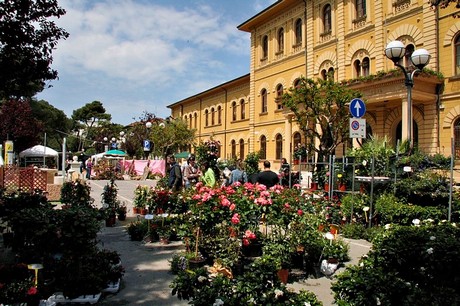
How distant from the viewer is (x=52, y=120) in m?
60.7

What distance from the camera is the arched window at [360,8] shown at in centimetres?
2294

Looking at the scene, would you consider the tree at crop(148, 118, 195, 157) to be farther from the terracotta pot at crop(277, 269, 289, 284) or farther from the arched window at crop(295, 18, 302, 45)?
the terracotta pot at crop(277, 269, 289, 284)

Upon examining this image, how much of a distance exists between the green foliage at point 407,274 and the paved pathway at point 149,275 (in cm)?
94

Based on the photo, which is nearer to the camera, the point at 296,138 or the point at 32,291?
the point at 32,291

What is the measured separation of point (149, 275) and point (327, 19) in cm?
2403

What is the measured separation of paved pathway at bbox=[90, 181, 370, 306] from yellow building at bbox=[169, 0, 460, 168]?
23.2ft

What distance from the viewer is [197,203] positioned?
6.03 m

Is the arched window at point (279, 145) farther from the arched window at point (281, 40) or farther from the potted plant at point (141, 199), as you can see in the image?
the potted plant at point (141, 199)

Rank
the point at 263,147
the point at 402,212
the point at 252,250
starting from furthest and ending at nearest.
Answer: the point at 263,147
the point at 402,212
the point at 252,250

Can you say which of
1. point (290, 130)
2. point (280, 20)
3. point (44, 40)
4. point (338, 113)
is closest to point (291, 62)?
point (280, 20)

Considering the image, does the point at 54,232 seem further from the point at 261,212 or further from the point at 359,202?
→ the point at 359,202

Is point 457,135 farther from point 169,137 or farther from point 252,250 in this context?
point 169,137

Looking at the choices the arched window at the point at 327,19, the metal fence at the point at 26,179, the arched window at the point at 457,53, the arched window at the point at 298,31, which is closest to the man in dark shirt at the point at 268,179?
the metal fence at the point at 26,179

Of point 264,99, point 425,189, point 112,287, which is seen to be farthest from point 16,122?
point 425,189
